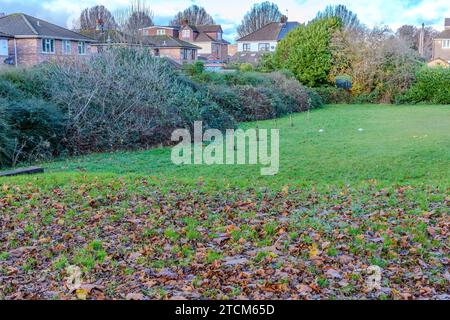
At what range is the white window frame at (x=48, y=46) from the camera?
124 feet

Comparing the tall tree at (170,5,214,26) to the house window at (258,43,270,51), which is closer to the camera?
the tall tree at (170,5,214,26)

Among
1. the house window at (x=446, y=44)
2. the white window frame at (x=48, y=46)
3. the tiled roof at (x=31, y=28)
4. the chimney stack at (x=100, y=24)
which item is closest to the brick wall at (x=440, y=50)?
the house window at (x=446, y=44)

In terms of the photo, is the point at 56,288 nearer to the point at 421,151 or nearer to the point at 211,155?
the point at 211,155

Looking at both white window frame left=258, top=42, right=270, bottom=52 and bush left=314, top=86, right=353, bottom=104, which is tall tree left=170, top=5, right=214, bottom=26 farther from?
bush left=314, top=86, right=353, bottom=104

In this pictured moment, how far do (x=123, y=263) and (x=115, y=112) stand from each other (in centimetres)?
1218

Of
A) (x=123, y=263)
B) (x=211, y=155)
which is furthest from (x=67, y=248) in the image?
(x=211, y=155)

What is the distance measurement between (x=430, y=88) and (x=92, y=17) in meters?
29.4

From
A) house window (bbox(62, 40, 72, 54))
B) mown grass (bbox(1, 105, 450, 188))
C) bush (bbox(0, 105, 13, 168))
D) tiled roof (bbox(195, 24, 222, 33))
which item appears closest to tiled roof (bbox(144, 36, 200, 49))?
house window (bbox(62, 40, 72, 54))

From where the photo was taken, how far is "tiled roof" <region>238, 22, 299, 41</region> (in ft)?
203

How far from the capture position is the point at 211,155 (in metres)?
14.2

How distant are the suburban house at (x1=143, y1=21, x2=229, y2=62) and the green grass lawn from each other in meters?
50.0

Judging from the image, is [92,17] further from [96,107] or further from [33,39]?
[96,107]

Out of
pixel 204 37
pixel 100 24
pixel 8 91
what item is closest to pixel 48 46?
pixel 100 24

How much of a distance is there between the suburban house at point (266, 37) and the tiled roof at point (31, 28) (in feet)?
88.7
